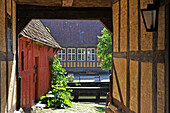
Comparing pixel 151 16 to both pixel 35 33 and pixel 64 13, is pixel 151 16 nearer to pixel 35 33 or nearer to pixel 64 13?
pixel 64 13

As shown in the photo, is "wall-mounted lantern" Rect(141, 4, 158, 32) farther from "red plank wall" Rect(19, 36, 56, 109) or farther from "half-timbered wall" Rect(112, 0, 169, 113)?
"red plank wall" Rect(19, 36, 56, 109)

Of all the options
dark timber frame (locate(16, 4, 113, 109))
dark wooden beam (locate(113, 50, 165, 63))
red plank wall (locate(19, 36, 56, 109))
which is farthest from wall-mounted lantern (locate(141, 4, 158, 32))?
red plank wall (locate(19, 36, 56, 109))

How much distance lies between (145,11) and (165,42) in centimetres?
51

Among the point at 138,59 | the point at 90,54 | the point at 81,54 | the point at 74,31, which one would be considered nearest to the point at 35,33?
the point at 138,59

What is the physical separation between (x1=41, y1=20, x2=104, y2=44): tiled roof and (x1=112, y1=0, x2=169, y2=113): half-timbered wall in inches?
729

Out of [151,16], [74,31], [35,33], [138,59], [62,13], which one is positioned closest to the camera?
[151,16]

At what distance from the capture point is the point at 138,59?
4.32 metres

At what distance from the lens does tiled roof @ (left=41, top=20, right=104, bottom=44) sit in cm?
2480

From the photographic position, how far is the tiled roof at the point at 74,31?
81.4 feet

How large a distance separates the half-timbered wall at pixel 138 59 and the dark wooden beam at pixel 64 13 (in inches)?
13.1

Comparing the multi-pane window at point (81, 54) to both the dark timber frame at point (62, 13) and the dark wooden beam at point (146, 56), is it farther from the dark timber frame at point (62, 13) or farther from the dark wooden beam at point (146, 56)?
the dark wooden beam at point (146, 56)

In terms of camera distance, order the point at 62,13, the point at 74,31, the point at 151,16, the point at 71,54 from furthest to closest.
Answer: the point at 74,31, the point at 71,54, the point at 62,13, the point at 151,16

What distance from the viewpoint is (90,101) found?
14.3m

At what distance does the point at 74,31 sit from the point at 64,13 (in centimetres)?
1885
